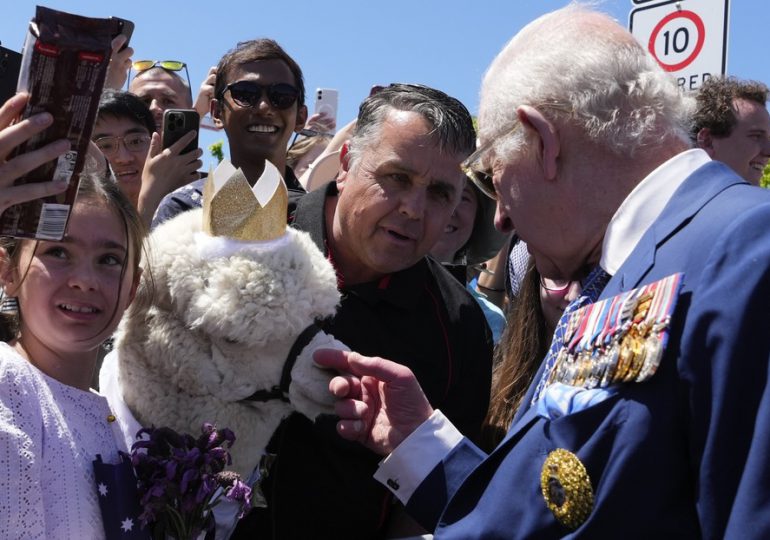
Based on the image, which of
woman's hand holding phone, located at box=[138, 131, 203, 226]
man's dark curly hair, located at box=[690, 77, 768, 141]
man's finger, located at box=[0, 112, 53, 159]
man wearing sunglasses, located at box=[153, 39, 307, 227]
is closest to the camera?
man's finger, located at box=[0, 112, 53, 159]

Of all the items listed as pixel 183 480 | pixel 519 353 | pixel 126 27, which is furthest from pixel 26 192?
pixel 519 353

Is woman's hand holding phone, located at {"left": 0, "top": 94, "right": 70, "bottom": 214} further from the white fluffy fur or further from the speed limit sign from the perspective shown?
the speed limit sign

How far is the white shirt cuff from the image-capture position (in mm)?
2354

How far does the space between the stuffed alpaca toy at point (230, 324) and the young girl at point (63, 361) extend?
3.7 inches

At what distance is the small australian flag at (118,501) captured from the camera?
6.92 ft

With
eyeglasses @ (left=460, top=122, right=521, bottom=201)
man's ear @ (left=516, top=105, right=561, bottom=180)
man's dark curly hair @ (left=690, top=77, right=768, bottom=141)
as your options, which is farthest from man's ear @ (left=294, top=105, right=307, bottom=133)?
man's ear @ (left=516, top=105, right=561, bottom=180)

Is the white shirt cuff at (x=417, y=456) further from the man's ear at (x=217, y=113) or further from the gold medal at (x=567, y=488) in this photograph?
the man's ear at (x=217, y=113)

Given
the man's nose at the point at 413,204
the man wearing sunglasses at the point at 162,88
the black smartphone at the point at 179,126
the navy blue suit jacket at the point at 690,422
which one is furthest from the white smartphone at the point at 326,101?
the navy blue suit jacket at the point at 690,422

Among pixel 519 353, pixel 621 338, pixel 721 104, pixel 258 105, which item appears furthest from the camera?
pixel 721 104

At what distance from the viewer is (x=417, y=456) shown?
238 cm

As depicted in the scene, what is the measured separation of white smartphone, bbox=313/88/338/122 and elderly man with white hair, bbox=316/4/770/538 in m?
5.91

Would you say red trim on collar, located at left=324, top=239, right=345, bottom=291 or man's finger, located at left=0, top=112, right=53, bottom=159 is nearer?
man's finger, located at left=0, top=112, right=53, bottom=159

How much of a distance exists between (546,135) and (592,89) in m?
0.14

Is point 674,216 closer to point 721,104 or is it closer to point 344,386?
point 344,386
